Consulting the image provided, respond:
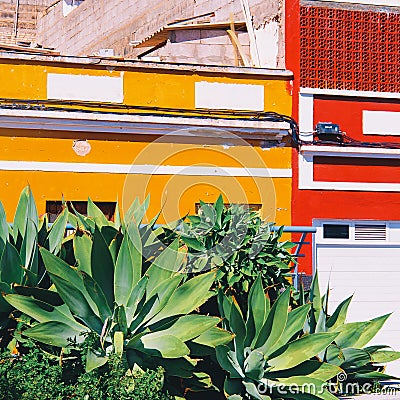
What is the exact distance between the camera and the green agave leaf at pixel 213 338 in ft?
28.9

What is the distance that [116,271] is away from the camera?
8734mm

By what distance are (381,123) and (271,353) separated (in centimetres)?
832

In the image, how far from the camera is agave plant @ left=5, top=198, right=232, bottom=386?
27.7 ft

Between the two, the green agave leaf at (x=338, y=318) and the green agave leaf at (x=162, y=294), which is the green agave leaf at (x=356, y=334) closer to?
the green agave leaf at (x=338, y=318)

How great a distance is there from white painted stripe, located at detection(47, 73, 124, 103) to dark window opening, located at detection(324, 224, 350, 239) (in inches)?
169

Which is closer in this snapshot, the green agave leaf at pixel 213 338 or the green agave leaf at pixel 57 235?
the green agave leaf at pixel 213 338

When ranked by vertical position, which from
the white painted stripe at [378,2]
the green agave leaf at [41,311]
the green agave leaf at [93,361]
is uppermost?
the white painted stripe at [378,2]

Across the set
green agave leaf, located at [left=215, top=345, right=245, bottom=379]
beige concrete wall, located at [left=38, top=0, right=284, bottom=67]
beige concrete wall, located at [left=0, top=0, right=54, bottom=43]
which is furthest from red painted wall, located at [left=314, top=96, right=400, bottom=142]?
beige concrete wall, located at [left=0, top=0, right=54, bottom=43]

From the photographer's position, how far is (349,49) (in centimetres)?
1648

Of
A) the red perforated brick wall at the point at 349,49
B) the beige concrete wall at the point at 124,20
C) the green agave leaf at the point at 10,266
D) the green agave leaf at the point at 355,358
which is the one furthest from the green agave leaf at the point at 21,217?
the beige concrete wall at the point at 124,20

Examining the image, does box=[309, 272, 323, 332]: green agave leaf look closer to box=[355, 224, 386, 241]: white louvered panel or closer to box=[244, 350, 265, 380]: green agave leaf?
box=[244, 350, 265, 380]: green agave leaf

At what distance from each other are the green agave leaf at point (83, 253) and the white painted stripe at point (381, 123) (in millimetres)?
8564

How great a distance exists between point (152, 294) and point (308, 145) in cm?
785

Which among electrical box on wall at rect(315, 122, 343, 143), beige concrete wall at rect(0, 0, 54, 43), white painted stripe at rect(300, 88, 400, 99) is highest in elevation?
beige concrete wall at rect(0, 0, 54, 43)
